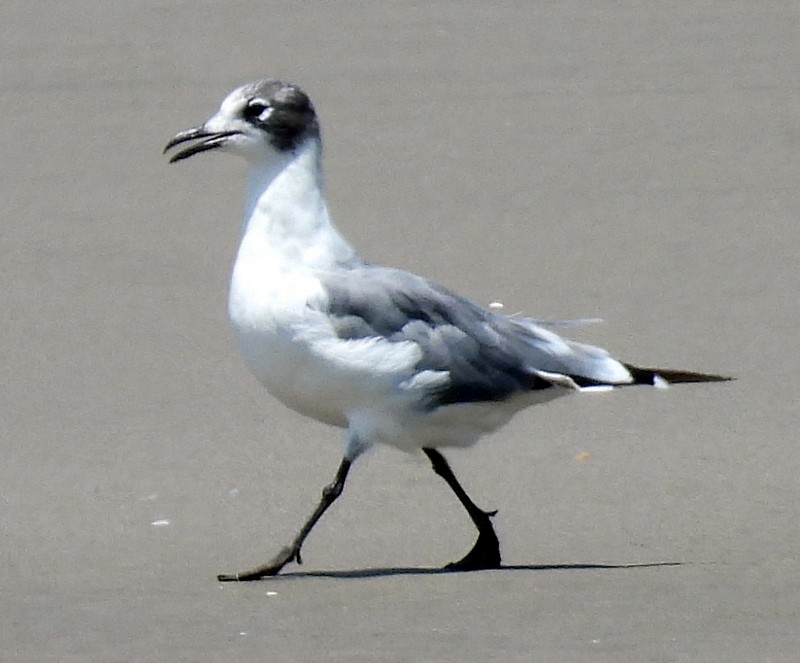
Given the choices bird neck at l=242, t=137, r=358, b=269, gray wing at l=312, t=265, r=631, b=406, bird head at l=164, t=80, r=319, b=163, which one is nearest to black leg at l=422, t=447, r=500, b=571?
gray wing at l=312, t=265, r=631, b=406

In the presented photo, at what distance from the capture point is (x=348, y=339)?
6.59m

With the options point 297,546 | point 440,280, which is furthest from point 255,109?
point 440,280

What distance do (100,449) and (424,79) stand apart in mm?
4260

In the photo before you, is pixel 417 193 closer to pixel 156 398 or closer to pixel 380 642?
pixel 156 398

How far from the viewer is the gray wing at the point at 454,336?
667cm

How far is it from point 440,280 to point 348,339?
9.82 ft

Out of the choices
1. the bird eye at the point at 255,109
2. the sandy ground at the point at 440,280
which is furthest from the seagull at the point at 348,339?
the sandy ground at the point at 440,280

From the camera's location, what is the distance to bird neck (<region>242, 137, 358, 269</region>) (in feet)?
22.1

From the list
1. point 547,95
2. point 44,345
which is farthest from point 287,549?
point 547,95

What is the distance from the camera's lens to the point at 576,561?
22.0 ft

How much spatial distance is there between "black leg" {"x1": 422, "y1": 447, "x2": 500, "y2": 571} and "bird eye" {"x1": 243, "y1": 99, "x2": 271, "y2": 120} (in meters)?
1.11

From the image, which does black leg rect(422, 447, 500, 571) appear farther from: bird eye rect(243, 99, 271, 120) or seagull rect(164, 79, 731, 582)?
bird eye rect(243, 99, 271, 120)

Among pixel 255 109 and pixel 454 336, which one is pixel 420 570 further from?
pixel 255 109

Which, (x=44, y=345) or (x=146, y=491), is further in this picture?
(x=44, y=345)
